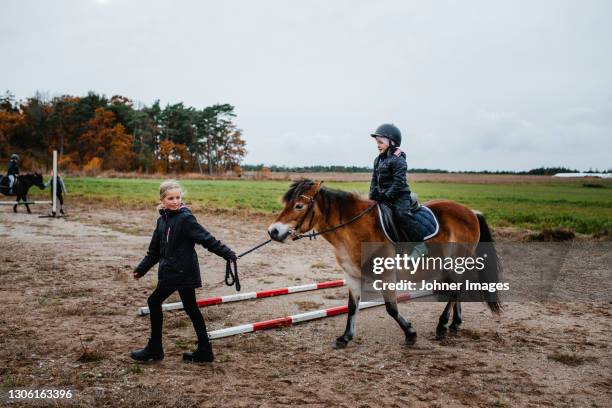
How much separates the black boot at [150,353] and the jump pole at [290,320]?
684 mm

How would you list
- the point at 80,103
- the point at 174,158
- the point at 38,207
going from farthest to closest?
1. the point at 174,158
2. the point at 80,103
3. the point at 38,207

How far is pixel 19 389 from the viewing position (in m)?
3.87

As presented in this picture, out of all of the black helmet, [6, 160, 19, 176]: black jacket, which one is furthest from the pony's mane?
[6, 160, 19, 176]: black jacket

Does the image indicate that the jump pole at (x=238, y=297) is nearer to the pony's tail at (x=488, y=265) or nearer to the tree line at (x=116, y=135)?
the pony's tail at (x=488, y=265)

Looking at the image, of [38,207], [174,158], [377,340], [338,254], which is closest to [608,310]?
[377,340]

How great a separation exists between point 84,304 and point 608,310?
28.3ft

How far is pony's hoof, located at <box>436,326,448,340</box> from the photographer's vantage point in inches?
224

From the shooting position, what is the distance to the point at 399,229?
17.7 ft

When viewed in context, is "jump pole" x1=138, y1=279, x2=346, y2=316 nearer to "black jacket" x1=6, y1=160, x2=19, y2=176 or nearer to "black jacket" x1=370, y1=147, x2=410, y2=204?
"black jacket" x1=370, y1=147, x2=410, y2=204

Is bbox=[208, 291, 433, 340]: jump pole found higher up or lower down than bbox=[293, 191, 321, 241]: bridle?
lower down

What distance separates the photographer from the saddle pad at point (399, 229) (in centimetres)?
532

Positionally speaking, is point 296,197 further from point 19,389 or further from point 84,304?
point 84,304

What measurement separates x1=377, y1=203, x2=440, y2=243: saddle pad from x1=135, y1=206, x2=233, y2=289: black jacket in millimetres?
2009

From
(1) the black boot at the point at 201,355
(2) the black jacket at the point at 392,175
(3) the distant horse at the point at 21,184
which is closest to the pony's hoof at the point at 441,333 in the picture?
(2) the black jacket at the point at 392,175
